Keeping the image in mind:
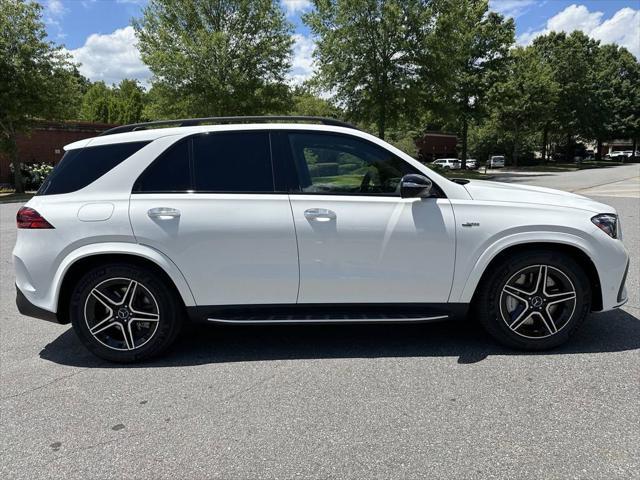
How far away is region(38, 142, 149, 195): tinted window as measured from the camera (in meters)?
3.82

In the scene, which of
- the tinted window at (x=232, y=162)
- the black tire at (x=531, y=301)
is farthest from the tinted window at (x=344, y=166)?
the black tire at (x=531, y=301)

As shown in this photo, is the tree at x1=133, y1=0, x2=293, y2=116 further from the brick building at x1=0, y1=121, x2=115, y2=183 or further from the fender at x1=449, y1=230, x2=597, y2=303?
the fender at x1=449, y1=230, x2=597, y2=303

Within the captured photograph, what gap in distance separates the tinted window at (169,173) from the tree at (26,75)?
2324cm

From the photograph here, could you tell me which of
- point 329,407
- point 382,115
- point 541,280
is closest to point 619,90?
point 382,115

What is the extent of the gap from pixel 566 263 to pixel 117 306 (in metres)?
3.47

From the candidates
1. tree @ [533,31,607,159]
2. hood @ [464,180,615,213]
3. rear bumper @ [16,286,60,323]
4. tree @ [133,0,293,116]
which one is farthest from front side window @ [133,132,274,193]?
tree @ [533,31,607,159]

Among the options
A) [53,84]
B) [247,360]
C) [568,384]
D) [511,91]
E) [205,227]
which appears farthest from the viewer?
[511,91]

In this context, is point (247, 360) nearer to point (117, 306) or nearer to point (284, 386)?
point (284, 386)

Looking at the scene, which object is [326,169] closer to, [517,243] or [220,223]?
[220,223]

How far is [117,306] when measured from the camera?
149 inches

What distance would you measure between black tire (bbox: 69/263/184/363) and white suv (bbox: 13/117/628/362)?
0.01 metres

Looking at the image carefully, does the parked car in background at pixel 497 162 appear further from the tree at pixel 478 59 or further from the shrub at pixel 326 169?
the shrub at pixel 326 169

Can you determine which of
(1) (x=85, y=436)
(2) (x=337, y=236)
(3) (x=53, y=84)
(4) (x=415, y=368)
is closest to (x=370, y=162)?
(2) (x=337, y=236)

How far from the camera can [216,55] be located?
A: 2420cm
